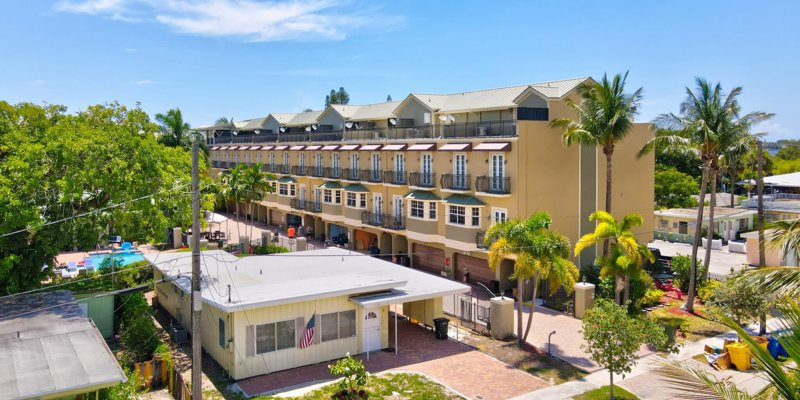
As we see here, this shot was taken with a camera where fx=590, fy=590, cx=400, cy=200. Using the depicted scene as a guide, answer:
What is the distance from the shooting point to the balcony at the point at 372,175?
4100cm

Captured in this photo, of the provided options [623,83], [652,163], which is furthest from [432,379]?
[652,163]

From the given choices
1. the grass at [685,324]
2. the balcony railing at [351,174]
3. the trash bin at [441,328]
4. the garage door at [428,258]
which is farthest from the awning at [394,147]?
the grass at [685,324]

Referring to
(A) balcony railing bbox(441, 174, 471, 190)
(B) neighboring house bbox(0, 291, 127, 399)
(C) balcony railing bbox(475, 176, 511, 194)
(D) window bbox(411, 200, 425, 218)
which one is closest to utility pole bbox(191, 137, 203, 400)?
(B) neighboring house bbox(0, 291, 127, 399)

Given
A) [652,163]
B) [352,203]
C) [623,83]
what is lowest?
[352,203]

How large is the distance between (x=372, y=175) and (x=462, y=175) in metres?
9.51

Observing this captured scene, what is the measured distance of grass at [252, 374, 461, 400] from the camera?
1831 cm

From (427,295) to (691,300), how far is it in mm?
13811

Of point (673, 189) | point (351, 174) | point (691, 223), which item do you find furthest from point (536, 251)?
point (673, 189)

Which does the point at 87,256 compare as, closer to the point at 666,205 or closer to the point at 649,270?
the point at 649,270

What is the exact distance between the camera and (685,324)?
2642cm

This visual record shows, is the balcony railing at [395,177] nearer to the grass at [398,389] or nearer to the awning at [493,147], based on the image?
the awning at [493,147]

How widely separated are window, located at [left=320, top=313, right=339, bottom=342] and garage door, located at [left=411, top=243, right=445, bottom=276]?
15616 mm

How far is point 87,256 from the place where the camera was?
41.7 meters

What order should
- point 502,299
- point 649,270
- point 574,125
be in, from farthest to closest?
point 649,270, point 574,125, point 502,299
